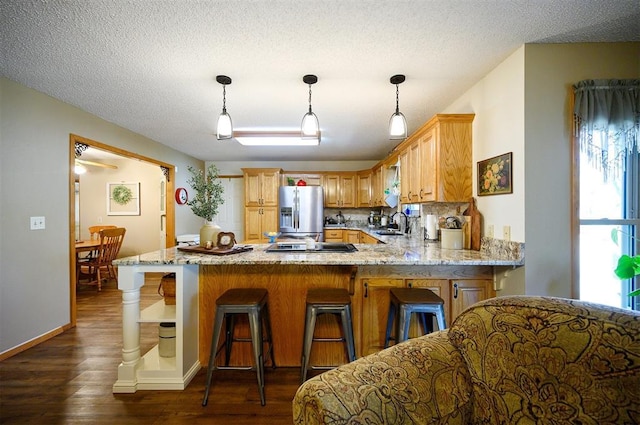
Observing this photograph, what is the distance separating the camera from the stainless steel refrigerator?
5.26m

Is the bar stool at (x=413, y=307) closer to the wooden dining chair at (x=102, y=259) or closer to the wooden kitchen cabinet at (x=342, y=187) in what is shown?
the wooden kitchen cabinet at (x=342, y=187)

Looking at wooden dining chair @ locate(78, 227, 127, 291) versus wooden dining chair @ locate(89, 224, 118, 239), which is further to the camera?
wooden dining chair @ locate(89, 224, 118, 239)

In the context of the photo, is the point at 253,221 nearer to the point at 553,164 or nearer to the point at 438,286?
the point at 438,286

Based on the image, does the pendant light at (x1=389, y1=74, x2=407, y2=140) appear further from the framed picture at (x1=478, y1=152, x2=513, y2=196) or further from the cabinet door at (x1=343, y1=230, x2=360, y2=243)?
the cabinet door at (x1=343, y1=230, x2=360, y2=243)

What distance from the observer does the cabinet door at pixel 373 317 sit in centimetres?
200

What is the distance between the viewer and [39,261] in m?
2.49

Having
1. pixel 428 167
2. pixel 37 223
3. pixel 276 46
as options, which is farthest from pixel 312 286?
pixel 37 223

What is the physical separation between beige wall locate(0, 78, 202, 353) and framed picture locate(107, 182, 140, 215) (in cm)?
282

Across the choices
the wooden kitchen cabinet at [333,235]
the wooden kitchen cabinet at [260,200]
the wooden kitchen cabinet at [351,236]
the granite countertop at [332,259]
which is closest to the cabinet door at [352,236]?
the wooden kitchen cabinet at [351,236]

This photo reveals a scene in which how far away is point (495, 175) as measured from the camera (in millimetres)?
2078

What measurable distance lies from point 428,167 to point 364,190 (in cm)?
299

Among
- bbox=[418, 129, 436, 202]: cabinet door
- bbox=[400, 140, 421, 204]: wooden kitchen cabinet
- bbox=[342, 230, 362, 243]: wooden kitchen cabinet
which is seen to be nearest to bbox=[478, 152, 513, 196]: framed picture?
bbox=[418, 129, 436, 202]: cabinet door

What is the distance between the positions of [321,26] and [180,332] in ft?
7.38

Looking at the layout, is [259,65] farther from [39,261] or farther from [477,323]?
[39,261]
